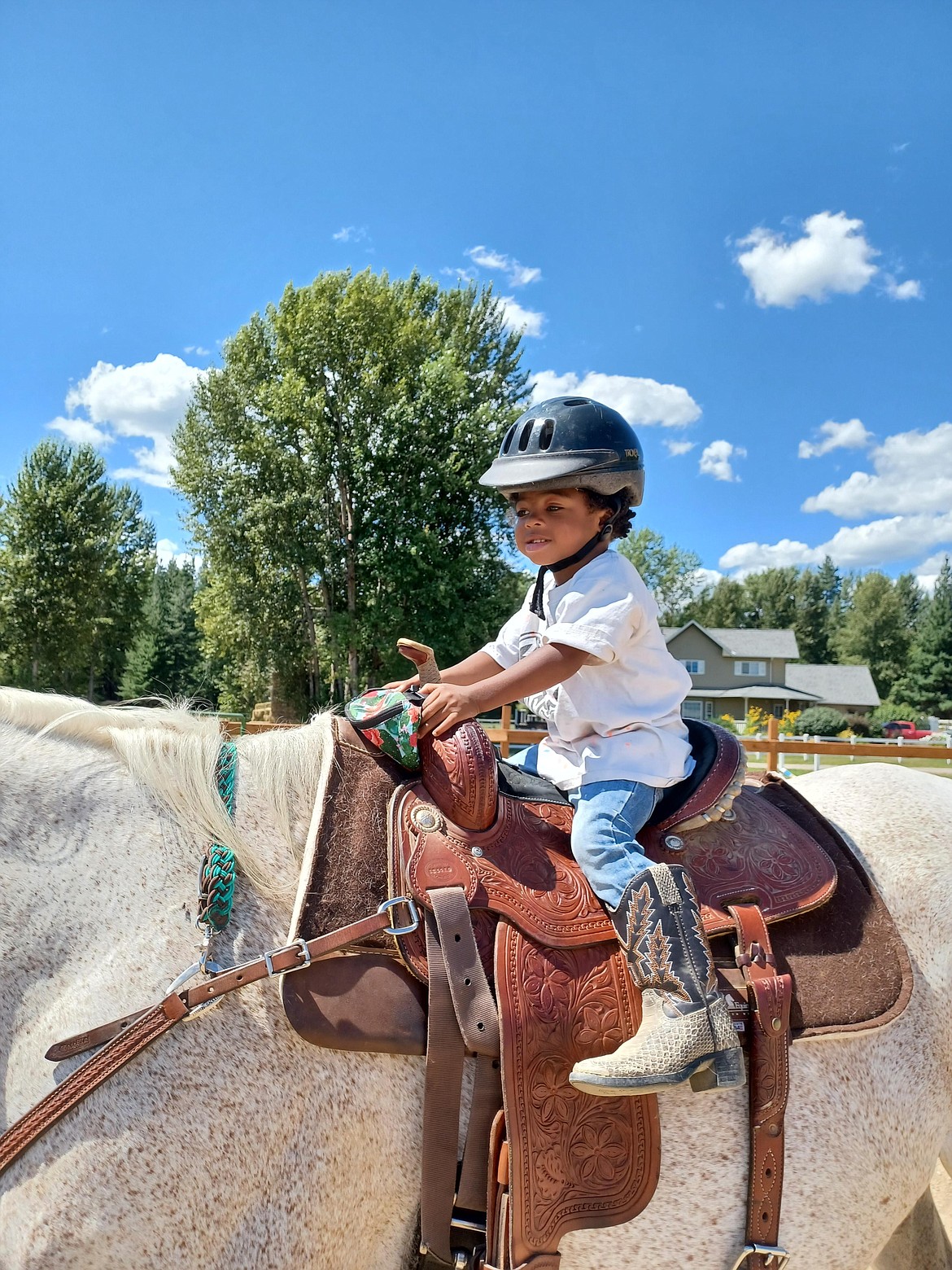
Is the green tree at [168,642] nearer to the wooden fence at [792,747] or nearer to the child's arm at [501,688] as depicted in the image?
the wooden fence at [792,747]

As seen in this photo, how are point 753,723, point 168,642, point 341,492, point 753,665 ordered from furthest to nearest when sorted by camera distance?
point 753,665 → point 168,642 → point 753,723 → point 341,492

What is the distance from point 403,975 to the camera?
1.59 meters

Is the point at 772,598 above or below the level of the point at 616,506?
above

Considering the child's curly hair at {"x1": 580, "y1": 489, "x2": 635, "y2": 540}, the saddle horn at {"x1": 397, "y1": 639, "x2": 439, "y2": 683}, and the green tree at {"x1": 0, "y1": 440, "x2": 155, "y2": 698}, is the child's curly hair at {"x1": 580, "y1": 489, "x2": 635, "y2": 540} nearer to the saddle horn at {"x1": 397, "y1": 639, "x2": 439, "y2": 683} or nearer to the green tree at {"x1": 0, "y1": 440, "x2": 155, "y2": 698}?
the saddle horn at {"x1": 397, "y1": 639, "x2": 439, "y2": 683}

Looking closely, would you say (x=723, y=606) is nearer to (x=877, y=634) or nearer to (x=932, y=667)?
(x=877, y=634)

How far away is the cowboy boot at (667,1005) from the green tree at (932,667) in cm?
6236

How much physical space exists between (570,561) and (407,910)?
1.00 meters

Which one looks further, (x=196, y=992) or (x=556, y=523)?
(x=556, y=523)

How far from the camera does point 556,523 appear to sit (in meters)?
2.00

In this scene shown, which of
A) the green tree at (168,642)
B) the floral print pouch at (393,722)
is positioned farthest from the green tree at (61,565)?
the floral print pouch at (393,722)

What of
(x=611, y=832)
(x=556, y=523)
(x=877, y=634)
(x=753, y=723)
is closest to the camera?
(x=611, y=832)

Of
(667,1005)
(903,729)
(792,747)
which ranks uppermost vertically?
(667,1005)

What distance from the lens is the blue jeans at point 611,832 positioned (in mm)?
1633

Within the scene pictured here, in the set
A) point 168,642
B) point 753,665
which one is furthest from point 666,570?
point 168,642
